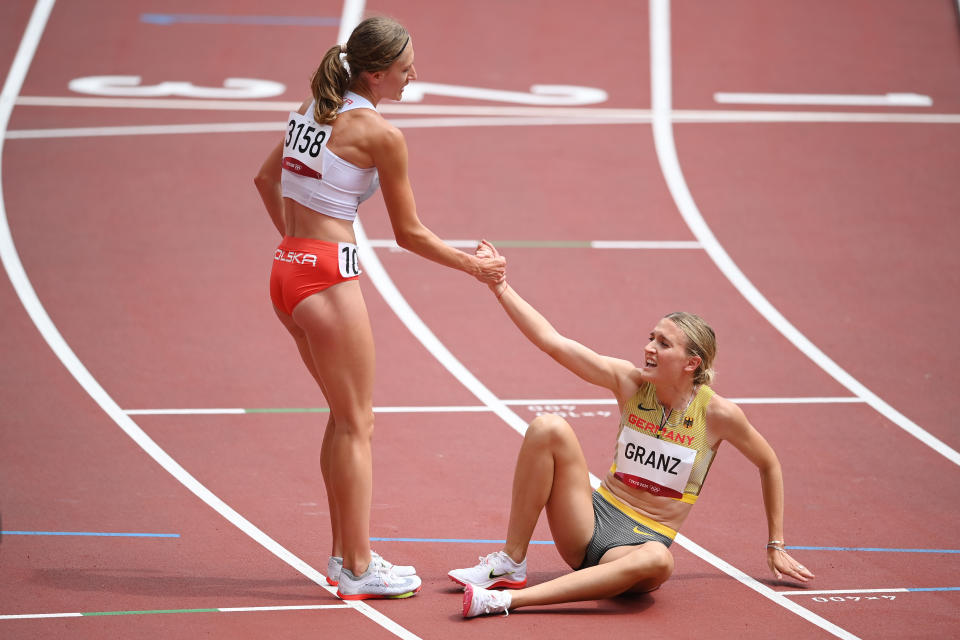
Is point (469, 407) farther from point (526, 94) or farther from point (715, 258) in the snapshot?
point (526, 94)

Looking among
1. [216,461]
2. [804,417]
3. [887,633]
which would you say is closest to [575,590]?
[887,633]

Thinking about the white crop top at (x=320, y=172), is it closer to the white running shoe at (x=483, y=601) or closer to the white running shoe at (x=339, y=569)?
the white running shoe at (x=339, y=569)

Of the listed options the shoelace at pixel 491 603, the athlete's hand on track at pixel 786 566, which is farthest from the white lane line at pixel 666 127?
the shoelace at pixel 491 603

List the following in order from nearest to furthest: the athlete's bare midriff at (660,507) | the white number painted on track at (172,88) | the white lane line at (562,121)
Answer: the athlete's bare midriff at (660,507), the white lane line at (562,121), the white number painted on track at (172,88)

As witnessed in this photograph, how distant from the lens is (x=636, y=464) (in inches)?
191

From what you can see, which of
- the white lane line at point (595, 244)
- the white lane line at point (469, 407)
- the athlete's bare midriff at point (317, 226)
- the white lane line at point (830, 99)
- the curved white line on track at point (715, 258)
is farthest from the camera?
the white lane line at point (830, 99)

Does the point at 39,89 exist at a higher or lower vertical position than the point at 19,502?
higher

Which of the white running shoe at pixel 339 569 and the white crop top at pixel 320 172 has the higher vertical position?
the white crop top at pixel 320 172

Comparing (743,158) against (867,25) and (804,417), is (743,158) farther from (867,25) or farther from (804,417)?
(804,417)

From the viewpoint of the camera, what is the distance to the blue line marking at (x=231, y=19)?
519 inches

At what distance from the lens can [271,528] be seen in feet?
18.0

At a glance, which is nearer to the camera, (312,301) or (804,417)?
(312,301)

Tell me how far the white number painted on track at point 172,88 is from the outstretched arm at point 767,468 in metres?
8.36

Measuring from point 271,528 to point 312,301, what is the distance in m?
1.54
